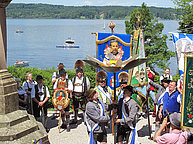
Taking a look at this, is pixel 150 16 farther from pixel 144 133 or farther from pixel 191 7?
pixel 144 133

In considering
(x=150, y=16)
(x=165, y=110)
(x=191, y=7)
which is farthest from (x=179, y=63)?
(x=150, y=16)

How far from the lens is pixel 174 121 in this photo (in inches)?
227

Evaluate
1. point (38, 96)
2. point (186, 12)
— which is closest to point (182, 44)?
point (38, 96)

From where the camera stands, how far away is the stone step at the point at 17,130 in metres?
6.98

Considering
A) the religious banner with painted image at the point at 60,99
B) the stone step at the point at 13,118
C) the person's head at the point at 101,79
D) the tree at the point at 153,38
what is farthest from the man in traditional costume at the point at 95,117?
the tree at the point at 153,38

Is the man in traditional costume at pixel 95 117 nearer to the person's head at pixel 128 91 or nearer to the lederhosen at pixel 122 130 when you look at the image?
the lederhosen at pixel 122 130

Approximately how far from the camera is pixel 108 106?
7168 millimetres

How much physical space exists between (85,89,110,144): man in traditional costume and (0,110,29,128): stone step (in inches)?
73.3

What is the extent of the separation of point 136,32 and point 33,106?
12.1 feet

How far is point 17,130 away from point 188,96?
3.92 metres

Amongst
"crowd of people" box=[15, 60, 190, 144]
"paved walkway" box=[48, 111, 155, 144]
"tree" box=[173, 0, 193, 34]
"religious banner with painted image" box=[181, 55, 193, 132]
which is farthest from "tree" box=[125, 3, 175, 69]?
"religious banner with painted image" box=[181, 55, 193, 132]

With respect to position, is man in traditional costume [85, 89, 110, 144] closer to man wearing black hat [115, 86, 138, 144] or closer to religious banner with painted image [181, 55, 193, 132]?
man wearing black hat [115, 86, 138, 144]

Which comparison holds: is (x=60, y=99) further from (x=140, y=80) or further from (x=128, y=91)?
(x=128, y=91)

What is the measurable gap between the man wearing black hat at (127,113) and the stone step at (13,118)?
7.88 ft
